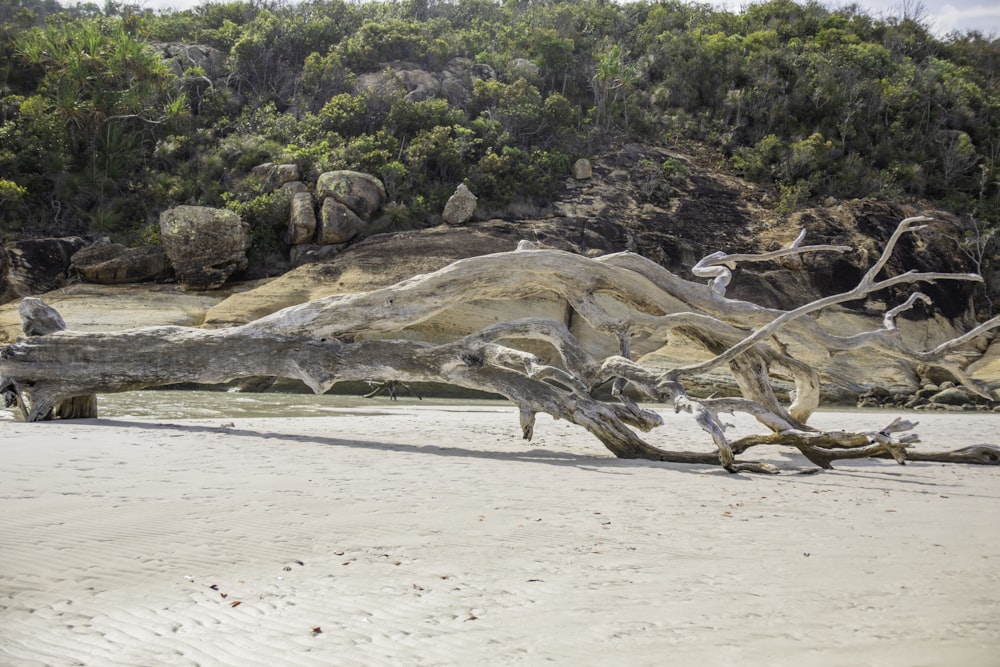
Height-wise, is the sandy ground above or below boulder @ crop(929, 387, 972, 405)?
below

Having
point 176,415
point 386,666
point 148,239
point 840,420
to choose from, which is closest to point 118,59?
point 148,239

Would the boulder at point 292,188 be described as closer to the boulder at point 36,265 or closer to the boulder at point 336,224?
the boulder at point 336,224

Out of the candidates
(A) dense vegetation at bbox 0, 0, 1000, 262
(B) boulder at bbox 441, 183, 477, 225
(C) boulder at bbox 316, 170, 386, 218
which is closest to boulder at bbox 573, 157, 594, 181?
(A) dense vegetation at bbox 0, 0, 1000, 262

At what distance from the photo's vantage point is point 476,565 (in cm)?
304

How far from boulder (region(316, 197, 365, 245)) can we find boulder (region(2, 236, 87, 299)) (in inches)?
288

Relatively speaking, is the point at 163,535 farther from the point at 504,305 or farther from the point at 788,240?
the point at 788,240

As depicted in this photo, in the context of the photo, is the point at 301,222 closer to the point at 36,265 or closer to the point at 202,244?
the point at 202,244

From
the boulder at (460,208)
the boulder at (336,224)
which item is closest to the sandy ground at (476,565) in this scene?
the boulder at (336,224)

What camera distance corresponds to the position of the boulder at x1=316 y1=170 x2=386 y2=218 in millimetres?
23172

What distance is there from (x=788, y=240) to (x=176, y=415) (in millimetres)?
20378

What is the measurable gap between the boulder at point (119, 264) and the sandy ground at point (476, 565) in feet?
55.2

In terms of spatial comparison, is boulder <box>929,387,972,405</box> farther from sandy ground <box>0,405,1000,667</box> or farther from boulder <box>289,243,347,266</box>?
boulder <box>289,243,347,266</box>

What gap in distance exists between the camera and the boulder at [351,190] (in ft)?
76.0

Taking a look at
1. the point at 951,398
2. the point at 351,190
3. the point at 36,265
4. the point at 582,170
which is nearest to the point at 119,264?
the point at 36,265
